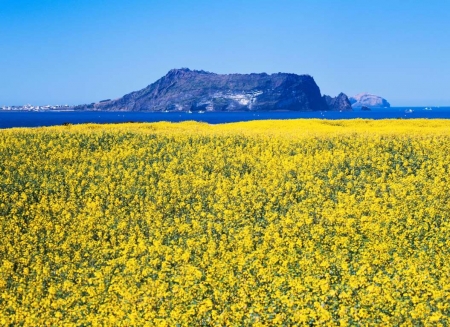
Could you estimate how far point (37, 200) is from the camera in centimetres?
1964

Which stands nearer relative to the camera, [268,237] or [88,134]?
[268,237]

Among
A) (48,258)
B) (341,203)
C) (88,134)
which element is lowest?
(48,258)

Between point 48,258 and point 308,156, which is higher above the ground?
point 308,156

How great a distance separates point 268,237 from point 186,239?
8.07 ft

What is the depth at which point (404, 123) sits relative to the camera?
3878cm

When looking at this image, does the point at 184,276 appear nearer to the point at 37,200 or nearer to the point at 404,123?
the point at 37,200

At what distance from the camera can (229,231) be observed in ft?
51.3

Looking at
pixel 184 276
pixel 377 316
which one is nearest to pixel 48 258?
pixel 184 276

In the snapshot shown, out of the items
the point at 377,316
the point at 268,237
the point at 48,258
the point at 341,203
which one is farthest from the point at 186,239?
the point at 377,316

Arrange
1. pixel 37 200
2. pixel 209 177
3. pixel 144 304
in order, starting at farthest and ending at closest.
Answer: pixel 209 177 < pixel 37 200 < pixel 144 304

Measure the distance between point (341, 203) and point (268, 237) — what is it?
3551 mm

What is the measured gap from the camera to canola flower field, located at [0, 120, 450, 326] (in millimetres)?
10955

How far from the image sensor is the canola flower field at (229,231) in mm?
10955

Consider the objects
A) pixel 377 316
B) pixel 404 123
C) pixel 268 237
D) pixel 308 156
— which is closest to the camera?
pixel 377 316
